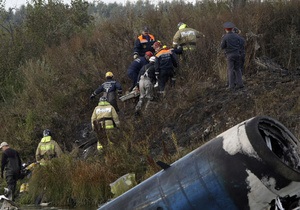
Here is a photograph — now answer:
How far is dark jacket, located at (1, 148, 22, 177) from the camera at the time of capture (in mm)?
21875

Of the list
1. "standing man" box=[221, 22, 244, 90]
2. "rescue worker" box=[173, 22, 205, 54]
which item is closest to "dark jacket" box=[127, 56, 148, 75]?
"rescue worker" box=[173, 22, 205, 54]

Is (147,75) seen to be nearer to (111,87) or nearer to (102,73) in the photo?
(111,87)

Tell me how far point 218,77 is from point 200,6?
6.88 m

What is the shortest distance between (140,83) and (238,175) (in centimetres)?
1317

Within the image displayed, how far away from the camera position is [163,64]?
21734mm

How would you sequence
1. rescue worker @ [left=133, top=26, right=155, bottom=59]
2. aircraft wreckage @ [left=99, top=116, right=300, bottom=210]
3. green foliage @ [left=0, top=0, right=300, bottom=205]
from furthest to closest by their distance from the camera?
rescue worker @ [left=133, top=26, right=155, bottom=59] < green foliage @ [left=0, top=0, right=300, bottom=205] < aircraft wreckage @ [left=99, top=116, right=300, bottom=210]

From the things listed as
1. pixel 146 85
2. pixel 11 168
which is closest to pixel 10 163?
pixel 11 168

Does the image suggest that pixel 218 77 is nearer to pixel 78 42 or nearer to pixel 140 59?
pixel 140 59

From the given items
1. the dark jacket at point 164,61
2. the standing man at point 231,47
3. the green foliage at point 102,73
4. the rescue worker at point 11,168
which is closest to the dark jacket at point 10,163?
the rescue worker at point 11,168

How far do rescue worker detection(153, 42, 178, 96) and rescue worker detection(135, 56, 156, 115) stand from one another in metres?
0.30

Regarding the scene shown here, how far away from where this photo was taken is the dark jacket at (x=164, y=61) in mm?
21656

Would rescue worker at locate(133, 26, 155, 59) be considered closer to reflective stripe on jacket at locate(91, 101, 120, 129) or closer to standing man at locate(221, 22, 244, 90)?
reflective stripe on jacket at locate(91, 101, 120, 129)

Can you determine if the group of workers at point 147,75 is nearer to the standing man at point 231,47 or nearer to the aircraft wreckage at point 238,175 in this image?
the standing man at point 231,47

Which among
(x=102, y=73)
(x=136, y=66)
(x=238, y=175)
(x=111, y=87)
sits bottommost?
(x=102, y=73)
